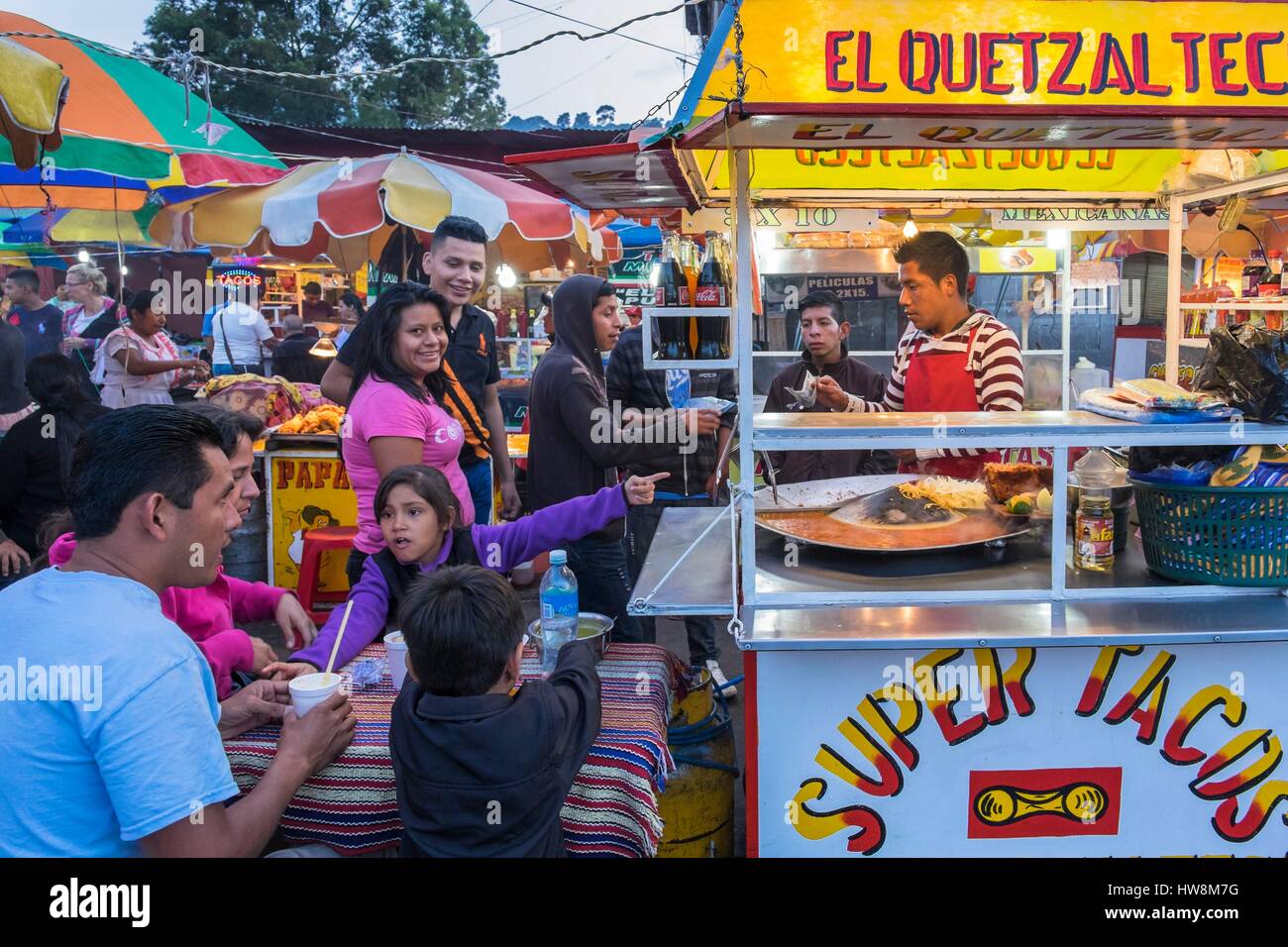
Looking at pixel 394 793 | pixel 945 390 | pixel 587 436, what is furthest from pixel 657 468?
pixel 394 793

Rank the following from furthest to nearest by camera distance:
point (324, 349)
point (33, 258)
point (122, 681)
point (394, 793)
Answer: point (33, 258) < point (324, 349) < point (394, 793) < point (122, 681)

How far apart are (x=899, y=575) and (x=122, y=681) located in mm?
1957

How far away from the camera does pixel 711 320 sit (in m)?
2.63

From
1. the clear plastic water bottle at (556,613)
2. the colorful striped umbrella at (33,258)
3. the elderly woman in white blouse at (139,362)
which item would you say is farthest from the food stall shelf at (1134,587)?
the colorful striped umbrella at (33,258)

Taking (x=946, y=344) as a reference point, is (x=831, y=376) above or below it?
below

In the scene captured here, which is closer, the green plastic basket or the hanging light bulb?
the green plastic basket

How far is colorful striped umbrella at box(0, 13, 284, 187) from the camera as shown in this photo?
16.9ft

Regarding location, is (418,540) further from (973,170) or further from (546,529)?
(973,170)

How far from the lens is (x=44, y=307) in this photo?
8594 mm

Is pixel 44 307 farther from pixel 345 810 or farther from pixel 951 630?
pixel 951 630

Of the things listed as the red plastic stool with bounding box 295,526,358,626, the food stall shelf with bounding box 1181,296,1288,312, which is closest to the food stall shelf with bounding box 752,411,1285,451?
the food stall shelf with bounding box 1181,296,1288,312

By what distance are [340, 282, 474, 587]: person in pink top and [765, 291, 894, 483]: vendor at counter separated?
1919 millimetres

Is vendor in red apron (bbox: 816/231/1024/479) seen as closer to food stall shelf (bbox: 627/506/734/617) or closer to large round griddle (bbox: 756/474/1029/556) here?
large round griddle (bbox: 756/474/1029/556)

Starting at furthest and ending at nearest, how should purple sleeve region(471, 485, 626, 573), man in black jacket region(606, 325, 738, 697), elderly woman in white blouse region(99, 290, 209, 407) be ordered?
1. elderly woman in white blouse region(99, 290, 209, 407)
2. man in black jacket region(606, 325, 738, 697)
3. purple sleeve region(471, 485, 626, 573)
